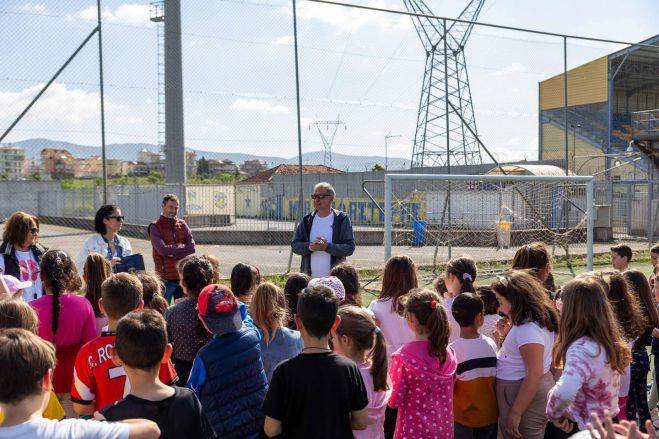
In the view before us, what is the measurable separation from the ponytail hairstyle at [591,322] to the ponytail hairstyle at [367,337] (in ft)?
3.10

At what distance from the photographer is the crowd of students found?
255 centimetres

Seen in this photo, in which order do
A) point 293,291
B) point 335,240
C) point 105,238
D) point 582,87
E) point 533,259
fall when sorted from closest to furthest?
1. point 293,291
2. point 533,259
3. point 105,238
4. point 335,240
5. point 582,87

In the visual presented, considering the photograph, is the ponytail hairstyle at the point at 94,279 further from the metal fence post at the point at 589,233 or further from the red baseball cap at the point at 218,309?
the metal fence post at the point at 589,233

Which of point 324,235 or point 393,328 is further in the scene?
point 324,235

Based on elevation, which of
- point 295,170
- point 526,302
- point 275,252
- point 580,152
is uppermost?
point 580,152

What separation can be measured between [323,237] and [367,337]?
11.7ft

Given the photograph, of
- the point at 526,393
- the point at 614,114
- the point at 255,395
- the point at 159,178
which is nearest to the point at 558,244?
the point at 526,393

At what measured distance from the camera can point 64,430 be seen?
206 centimetres

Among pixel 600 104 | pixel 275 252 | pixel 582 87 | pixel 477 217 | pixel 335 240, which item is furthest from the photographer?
pixel 582 87

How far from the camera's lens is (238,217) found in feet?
68.0

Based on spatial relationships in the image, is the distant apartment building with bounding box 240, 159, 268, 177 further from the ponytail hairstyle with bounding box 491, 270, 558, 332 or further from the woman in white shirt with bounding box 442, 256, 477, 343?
the ponytail hairstyle with bounding box 491, 270, 558, 332

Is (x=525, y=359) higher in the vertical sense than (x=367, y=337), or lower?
lower

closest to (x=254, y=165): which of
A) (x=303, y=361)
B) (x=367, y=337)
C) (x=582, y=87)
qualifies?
(x=367, y=337)

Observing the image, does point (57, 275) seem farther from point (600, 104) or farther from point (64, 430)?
point (600, 104)
